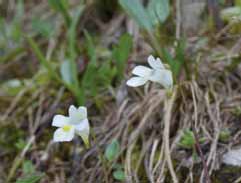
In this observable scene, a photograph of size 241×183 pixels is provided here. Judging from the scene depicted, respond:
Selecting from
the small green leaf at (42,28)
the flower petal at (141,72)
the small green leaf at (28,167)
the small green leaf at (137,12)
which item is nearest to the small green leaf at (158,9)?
the small green leaf at (137,12)

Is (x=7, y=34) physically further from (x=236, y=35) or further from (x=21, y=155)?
(x=236, y=35)

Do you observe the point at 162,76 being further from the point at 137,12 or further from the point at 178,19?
the point at 178,19

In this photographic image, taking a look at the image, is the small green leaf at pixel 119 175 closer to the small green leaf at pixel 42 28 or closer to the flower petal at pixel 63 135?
the flower petal at pixel 63 135

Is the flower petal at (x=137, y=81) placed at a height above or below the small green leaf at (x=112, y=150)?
above

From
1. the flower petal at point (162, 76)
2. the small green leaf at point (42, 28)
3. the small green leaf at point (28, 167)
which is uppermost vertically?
the small green leaf at point (42, 28)

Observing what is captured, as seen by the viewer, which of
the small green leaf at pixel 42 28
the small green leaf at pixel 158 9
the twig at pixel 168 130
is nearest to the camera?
the twig at pixel 168 130

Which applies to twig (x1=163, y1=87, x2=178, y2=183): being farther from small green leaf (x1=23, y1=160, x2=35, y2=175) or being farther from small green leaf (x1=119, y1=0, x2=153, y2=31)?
small green leaf (x1=23, y1=160, x2=35, y2=175)

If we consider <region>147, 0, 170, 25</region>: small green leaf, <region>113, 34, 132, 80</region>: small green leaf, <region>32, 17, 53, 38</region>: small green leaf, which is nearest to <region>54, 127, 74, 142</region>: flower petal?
<region>113, 34, 132, 80</region>: small green leaf
